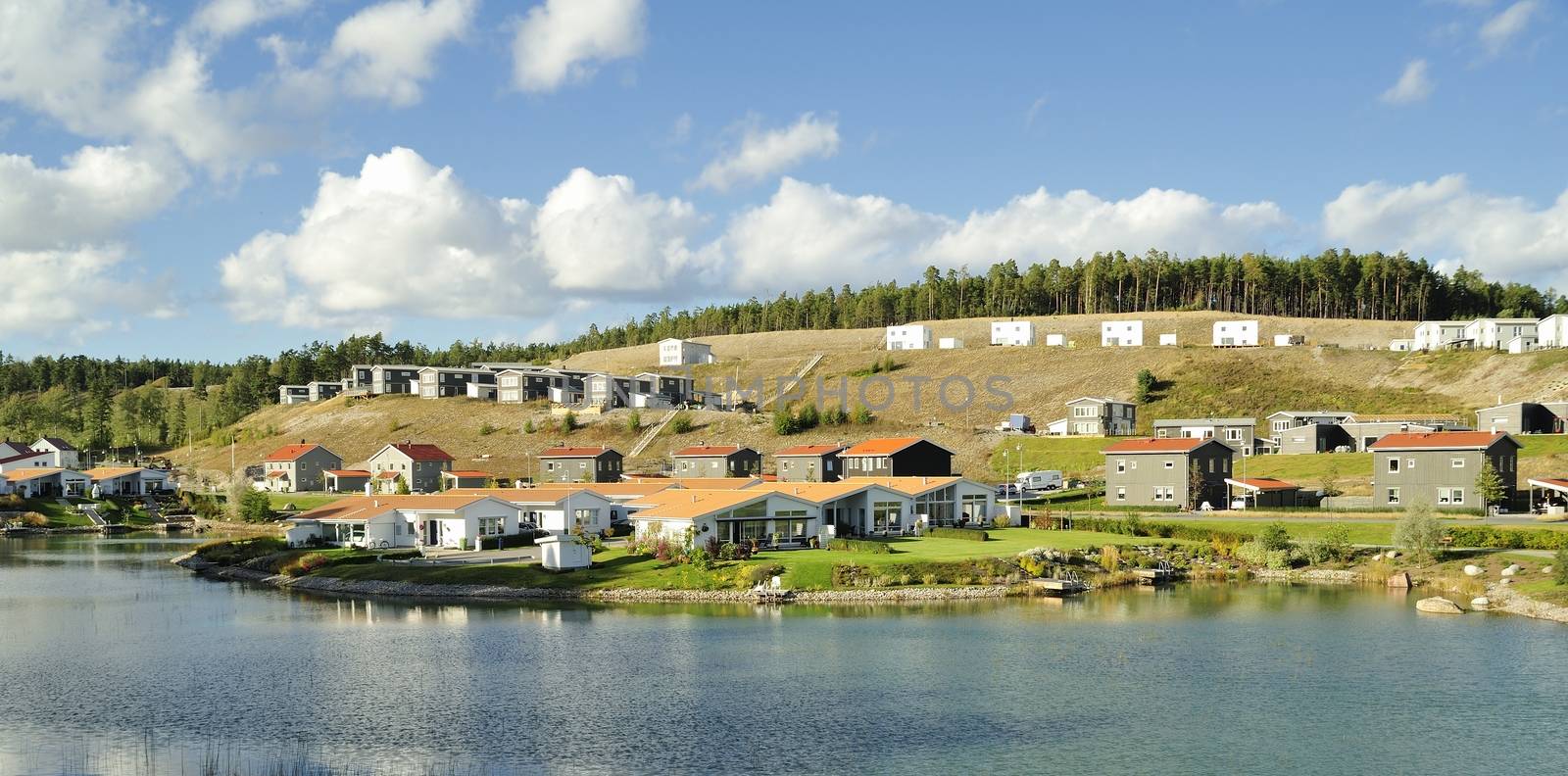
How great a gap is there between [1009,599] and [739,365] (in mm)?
98835

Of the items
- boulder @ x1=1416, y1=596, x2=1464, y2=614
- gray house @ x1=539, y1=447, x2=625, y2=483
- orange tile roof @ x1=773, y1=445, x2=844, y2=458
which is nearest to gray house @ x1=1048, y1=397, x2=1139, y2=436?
orange tile roof @ x1=773, y1=445, x2=844, y2=458

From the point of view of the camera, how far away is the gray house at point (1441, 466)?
54.8m

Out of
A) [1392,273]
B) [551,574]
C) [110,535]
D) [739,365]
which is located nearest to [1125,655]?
[551,574]

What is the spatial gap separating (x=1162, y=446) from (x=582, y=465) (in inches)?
1633

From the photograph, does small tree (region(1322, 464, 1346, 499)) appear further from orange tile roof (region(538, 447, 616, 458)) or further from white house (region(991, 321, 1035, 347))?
white house (region(991, 321, 1035, 347))

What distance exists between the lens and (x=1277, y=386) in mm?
99438

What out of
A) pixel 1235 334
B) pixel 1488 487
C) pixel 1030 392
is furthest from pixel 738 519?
pixel 1235 334

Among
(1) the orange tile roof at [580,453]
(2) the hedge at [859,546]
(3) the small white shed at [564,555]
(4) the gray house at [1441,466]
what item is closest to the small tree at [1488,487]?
(4) the gray house at [1441,466]

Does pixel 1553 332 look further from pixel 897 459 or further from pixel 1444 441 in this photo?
pixel 897 459

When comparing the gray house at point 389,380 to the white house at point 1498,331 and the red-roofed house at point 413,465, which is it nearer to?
the red-roofed house at point 413,465

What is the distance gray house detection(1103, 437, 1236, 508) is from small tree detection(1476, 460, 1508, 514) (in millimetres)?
12802

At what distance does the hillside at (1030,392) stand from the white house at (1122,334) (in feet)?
6.26

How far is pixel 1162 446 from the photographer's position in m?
63.5

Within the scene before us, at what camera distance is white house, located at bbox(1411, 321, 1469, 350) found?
104312 millimetres
